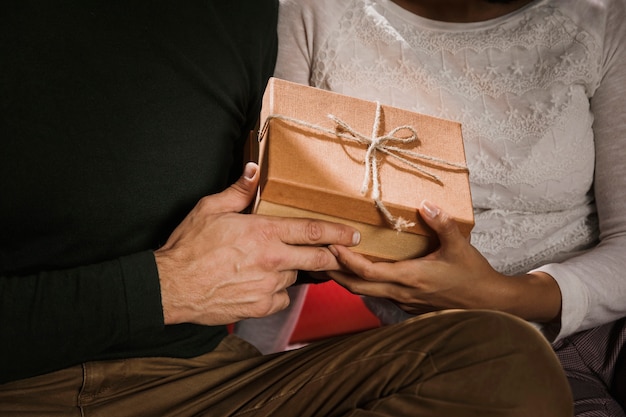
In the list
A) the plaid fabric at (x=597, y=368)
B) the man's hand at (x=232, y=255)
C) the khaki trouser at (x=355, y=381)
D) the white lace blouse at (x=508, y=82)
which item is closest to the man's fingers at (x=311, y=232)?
the man's hand at (x=232, y=255)

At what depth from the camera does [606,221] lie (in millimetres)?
1223

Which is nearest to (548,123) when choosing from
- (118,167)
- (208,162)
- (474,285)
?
(474,285)

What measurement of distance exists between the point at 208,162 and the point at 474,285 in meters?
0.47

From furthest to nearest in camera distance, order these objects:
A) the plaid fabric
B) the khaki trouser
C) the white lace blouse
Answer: the white lace blouse, the plaid fabric, the khaki trouser

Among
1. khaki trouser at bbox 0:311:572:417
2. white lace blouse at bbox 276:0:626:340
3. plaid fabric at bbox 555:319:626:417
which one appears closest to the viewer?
khaki trouser at bbox 0:311:572:417

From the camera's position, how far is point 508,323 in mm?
843

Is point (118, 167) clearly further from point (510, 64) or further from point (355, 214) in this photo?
point (510, 64)

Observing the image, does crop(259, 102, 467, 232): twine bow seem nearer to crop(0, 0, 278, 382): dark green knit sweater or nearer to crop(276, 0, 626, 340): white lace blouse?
crop(0, 0, 278, 382): dark green knit sweater

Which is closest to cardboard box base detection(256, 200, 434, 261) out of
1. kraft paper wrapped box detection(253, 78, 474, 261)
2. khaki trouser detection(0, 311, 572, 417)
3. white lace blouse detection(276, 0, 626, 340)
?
kraft paper wrapped box detection(253, 78, 474, 261)

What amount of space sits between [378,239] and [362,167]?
0.11 metres

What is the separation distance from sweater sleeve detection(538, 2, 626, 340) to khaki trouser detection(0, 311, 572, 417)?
1.09 feet

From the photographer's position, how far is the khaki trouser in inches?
31.9

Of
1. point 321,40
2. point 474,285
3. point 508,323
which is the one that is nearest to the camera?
point 508,323

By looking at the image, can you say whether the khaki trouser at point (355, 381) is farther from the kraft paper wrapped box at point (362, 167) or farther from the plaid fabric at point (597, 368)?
the plaid fabric at point (597, 368)
